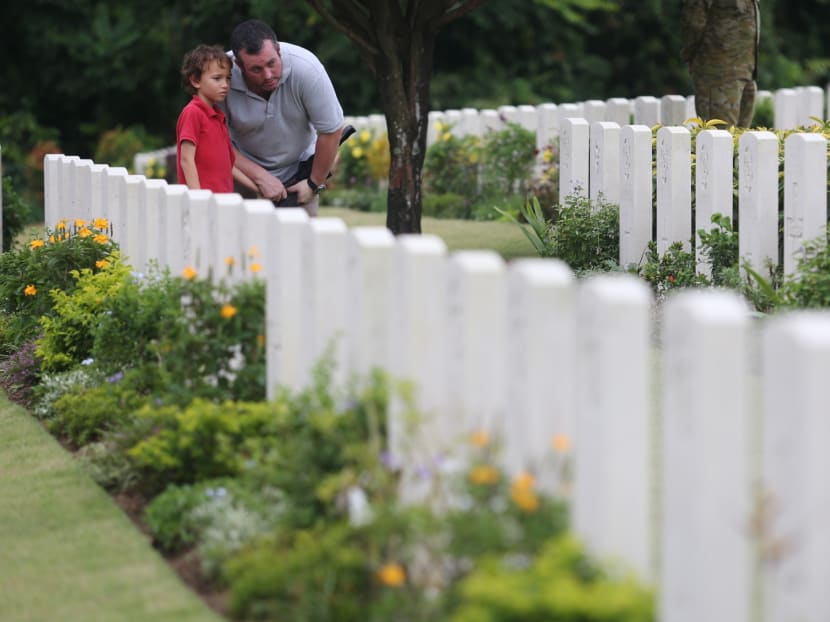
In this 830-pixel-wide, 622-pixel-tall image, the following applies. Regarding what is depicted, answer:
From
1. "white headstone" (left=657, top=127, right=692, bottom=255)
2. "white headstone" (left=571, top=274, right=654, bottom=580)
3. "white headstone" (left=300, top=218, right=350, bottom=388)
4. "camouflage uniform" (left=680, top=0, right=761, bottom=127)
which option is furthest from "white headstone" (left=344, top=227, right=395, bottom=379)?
"camouflage uniform" (left=680, top=0, right=761, bottom=127)

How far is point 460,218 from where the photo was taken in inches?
516

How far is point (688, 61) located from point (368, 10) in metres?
2.90

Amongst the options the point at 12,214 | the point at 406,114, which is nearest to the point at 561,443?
the point at 406,114

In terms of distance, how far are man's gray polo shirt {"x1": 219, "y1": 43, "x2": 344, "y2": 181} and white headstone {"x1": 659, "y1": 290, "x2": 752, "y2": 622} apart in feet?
16.5

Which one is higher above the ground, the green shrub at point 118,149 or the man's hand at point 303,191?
the green shrub at point 118,149

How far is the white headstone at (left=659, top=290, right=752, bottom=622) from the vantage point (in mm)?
2975

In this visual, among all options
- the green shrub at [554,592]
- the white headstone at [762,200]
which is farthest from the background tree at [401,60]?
the green shrub at [554,592]

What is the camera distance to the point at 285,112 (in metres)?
7.99

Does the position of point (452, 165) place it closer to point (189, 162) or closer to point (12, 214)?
point (12, 214)

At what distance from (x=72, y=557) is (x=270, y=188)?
12.8 ft

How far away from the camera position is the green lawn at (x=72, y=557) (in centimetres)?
397

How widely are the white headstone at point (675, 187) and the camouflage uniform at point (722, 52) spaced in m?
2.90

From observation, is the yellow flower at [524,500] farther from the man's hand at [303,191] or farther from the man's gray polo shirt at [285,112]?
the man's hand at [303,191]

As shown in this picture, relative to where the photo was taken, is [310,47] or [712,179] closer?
[712,179]
